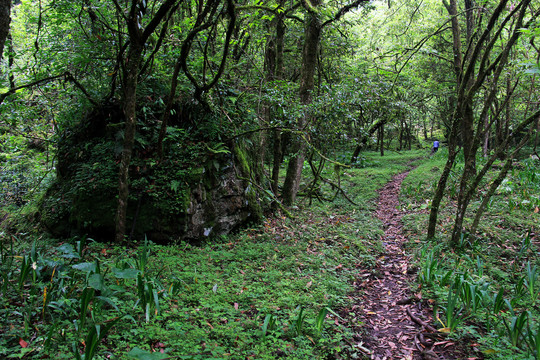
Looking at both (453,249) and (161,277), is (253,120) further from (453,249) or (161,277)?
(453,249)

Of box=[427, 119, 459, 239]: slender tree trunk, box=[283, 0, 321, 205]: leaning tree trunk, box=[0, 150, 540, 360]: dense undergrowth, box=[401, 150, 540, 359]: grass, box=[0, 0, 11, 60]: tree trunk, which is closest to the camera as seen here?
box=[0, 0, 11, 60]: tree trunk

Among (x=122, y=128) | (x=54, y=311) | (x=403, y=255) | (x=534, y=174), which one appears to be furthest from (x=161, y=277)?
(x=534, y=174)

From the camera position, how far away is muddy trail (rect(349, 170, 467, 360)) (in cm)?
297

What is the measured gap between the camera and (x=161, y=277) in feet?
11.9

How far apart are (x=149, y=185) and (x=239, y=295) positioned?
267 centimetres

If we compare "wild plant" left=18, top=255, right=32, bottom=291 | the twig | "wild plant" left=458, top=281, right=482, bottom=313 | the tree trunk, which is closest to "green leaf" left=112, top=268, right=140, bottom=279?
"wild plant" left=18, top=255, right=32, bottom=291

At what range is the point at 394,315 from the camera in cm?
368

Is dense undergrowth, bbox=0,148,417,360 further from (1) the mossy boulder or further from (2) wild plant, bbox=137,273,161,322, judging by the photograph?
(1) the mossy boulder

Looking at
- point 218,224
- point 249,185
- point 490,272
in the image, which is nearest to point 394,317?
point 490,272

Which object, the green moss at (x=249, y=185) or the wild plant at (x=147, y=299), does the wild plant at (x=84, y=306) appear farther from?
the green moss at (x=249, y=185)

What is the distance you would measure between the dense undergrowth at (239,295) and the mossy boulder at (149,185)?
413 mm

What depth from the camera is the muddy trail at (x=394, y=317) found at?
297 centimetres

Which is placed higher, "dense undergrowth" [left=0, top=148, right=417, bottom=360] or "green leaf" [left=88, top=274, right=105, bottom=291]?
"green leaf" [left=88, top=274, right=105, bottom=291]

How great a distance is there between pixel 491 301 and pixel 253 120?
18.1ft
